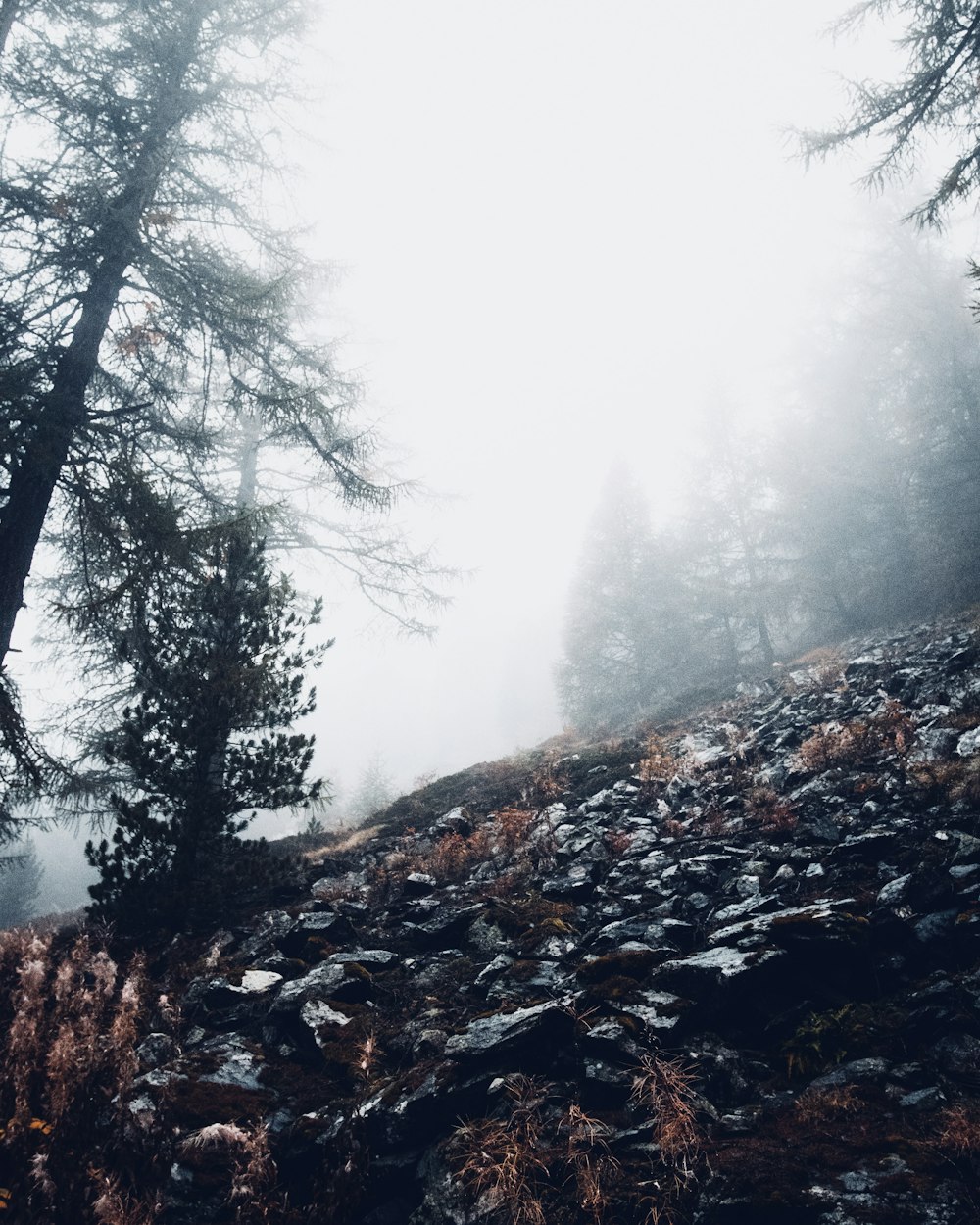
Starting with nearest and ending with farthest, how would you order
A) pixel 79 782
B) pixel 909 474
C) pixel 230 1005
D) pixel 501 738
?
pixel 230 1005 → pixel 79 782 → pixel 909 474 → pixel 501 738

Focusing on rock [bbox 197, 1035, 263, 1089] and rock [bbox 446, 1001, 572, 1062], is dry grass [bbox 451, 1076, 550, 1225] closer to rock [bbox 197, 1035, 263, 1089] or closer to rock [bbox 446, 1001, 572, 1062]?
rock [bbox 446, 1001, 572, 1062]

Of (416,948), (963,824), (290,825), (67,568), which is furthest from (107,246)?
(290,825)

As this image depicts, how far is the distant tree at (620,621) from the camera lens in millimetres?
25578

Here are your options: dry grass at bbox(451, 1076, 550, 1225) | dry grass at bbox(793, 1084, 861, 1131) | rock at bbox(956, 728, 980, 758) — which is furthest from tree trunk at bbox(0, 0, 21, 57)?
rock at bbox(956, 728, 980, 758)

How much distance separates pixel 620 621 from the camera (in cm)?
2692

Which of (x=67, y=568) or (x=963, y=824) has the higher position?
(x=67, y=568)

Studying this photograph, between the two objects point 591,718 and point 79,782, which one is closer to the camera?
point 79,782

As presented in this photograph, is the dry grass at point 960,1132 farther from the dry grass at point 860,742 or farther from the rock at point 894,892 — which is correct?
the dry grass at point 860,742

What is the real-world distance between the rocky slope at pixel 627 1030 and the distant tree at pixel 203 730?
125cm

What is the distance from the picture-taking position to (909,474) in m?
22.0

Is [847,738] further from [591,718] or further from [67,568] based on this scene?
[591,718]

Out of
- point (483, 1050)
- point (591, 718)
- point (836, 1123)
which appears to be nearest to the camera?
point (836, 1123)

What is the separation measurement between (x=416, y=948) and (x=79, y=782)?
451 cm

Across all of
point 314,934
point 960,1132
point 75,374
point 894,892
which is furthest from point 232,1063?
point 75,374
